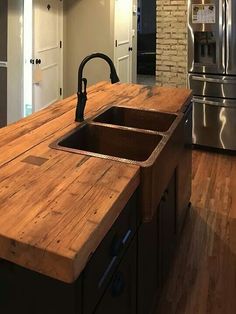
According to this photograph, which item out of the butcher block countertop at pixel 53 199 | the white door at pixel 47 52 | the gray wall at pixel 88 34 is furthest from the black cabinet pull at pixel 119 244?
the gray wall at pixel 88 34

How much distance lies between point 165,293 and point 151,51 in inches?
379

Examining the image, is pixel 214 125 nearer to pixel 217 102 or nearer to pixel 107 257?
pixel 217 102

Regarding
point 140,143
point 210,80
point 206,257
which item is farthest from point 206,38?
point 140,143

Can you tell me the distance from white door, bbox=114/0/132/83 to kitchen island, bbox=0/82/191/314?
472 centimetres

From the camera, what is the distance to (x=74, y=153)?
5.14 feet

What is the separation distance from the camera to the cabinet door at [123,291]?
1235 millimetres

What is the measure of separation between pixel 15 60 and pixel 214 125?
2.66 m

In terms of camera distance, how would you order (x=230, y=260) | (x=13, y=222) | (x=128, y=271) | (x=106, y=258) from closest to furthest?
(x=13, y=222), (x=106, y=258), (x=128, y=271), (x=230, y=260)

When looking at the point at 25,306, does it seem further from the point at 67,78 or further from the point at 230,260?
the point at 67,78

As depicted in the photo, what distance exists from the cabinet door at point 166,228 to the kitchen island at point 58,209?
0.49 meters

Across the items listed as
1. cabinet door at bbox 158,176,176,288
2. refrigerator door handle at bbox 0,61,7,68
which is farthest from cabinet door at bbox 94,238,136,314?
refrigerator door handle at bbox 0,61,7,68

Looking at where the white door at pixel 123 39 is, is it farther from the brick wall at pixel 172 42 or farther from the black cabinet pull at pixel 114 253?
the black cabinet pull at pixel 114 253

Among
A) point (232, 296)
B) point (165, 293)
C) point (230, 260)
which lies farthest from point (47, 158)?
point (230, 260)

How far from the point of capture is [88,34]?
19.7ft
